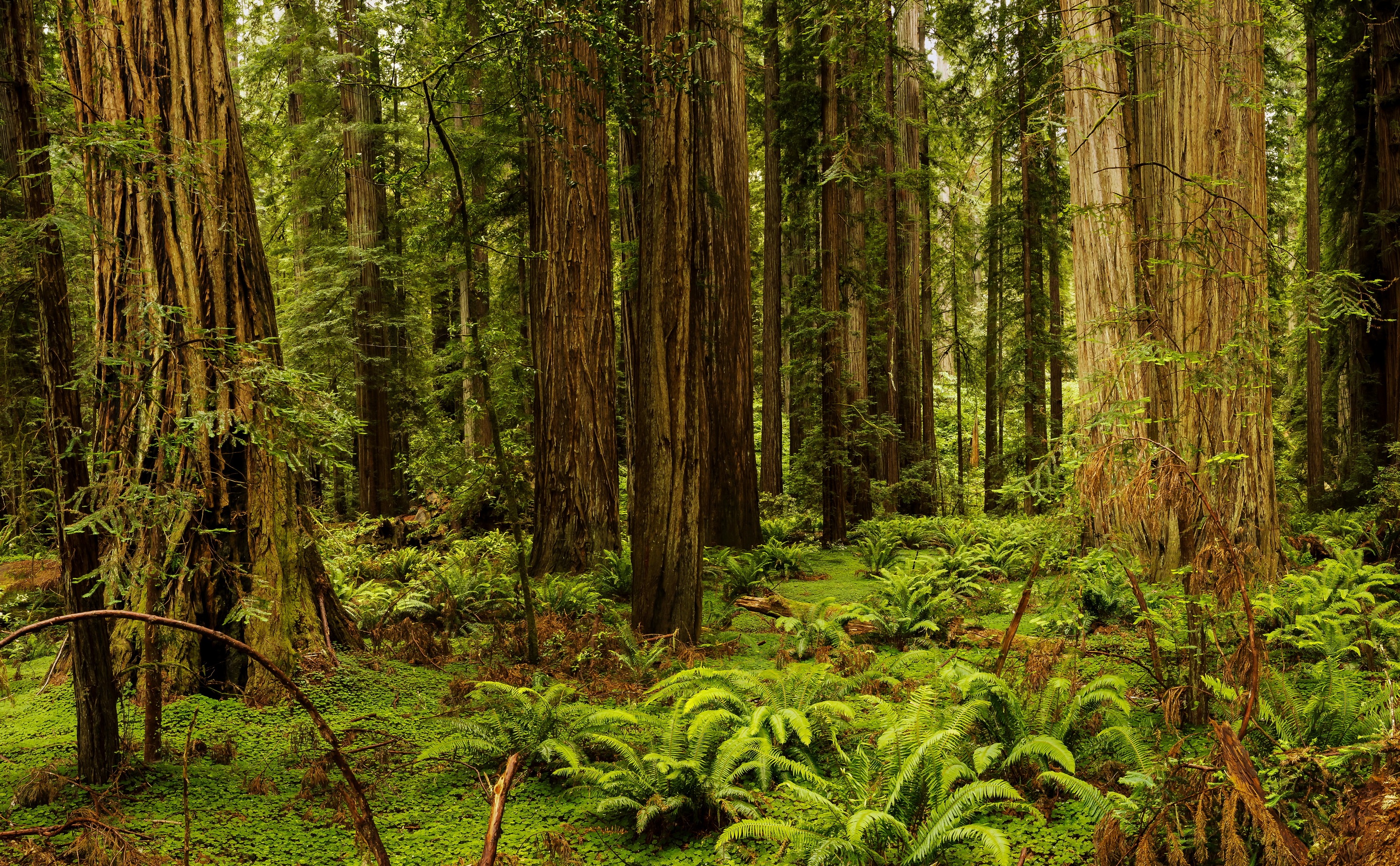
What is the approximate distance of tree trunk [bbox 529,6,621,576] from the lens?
29.0 ft

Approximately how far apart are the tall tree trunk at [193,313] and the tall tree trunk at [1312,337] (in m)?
13.6

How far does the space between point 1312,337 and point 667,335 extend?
34.7ft

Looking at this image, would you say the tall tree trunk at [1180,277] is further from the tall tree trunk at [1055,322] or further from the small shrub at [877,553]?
the tall tree trunk at [1055,322]

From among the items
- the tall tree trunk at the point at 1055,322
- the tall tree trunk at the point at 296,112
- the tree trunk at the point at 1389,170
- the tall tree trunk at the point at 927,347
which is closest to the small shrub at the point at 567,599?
the tall tree trunk at the point at 1055,322

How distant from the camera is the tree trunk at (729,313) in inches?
400

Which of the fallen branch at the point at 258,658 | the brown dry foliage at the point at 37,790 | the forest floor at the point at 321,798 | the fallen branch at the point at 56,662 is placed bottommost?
the forest floor at the point at 321,798

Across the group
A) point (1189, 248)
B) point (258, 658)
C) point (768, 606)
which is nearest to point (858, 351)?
point (768, 606)

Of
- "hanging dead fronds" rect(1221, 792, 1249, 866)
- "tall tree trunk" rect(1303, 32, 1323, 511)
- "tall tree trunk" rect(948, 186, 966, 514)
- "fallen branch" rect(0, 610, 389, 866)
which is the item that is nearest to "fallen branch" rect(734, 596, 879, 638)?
"hanging dead fronds" rect(1221, 792, 1249, 866)

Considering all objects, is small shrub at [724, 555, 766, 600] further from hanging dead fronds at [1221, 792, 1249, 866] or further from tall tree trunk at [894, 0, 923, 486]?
tall tree trunk at [894, 0, 923, 486]

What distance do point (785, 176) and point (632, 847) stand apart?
12.5m

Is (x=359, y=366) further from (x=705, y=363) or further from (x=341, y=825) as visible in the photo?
(x=341, y=825)

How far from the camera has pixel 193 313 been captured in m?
4.60

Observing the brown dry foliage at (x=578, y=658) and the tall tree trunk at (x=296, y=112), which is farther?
the tall tree trunk at (x=296, y=112)

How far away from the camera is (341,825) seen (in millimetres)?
3658
